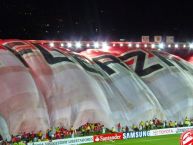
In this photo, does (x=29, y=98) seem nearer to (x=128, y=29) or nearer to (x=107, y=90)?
(x=107, y=90)

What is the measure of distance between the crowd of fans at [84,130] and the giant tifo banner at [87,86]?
0.30 m

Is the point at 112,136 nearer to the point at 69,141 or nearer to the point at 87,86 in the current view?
the point at 69,141

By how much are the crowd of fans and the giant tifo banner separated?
0.30 m

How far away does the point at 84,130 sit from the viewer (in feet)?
66.5

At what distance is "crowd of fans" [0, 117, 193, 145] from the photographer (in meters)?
17.9

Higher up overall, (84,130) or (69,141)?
(84,130)

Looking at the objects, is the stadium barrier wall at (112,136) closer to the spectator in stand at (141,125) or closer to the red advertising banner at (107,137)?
the red advertising banner at (107,137)

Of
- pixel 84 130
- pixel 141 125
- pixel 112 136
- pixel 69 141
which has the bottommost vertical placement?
pixel 69 141

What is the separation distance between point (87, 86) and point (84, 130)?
100 inches

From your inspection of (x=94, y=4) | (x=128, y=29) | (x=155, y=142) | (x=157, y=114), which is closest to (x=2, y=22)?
(x=94, y=4)

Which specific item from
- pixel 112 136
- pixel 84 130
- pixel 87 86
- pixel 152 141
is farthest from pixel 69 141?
pixel 87 86

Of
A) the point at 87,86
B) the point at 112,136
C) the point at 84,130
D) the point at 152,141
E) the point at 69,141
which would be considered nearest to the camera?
the point at 69,141

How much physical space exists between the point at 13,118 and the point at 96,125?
4.68 m

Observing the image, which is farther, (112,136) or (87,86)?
(87,86)
